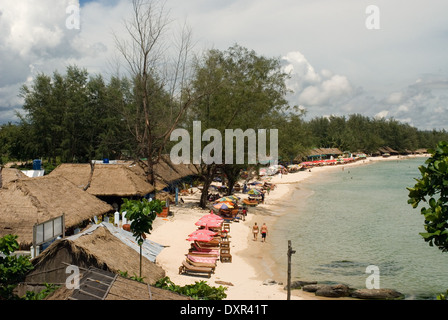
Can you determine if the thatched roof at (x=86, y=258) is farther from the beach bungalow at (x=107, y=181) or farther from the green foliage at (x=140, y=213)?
the beach bungalow at (x=107, y=181)

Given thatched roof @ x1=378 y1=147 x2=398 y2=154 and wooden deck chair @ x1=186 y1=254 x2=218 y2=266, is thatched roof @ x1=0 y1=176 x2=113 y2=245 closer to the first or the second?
wooden deck chair @ x1=186 y1=254 x2=218 y2=266

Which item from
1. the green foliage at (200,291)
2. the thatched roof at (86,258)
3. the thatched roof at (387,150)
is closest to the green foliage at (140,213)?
the thatched roof at (86,258)

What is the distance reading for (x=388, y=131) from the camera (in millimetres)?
143750

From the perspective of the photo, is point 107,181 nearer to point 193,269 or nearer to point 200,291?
point 193,269

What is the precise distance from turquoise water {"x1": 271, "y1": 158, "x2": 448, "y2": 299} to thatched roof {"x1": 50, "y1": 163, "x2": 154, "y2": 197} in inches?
392

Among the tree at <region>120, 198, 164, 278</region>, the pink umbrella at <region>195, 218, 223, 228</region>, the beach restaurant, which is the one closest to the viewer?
the tree at <region>120, 198, 164, 278</region>

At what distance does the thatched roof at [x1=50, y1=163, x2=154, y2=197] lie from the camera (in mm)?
25281

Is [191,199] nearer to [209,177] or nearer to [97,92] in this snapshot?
[209,177]

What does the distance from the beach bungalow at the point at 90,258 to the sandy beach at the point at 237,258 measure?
222cm

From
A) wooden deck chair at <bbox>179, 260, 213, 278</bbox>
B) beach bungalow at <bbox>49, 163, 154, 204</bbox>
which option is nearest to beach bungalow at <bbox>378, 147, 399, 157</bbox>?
beach bungalow at <bbox>49, 163, 154, 204</bbox>

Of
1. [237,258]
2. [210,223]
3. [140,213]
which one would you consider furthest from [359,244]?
[140,213]

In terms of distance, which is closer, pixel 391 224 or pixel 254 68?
pixel 391 224
